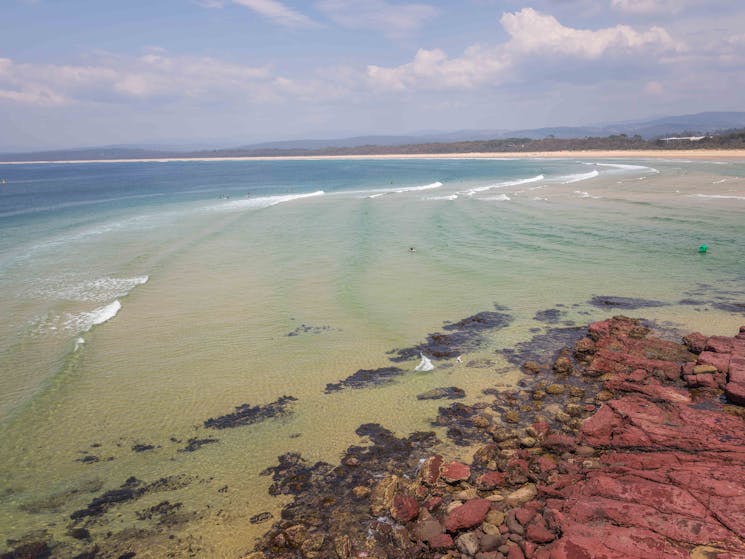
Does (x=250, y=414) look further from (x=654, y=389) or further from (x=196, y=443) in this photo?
(x=654, y=389)

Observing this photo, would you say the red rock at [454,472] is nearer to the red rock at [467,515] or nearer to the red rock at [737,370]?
the red rock at [467,515]

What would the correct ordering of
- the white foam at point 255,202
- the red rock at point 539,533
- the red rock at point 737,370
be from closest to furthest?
1. the red rock at point 539,533
2. the red rock at point 737,370
3. the white foam at point 255,202

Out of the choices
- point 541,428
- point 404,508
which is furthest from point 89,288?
point 541,428

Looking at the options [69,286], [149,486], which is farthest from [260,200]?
[149,486]

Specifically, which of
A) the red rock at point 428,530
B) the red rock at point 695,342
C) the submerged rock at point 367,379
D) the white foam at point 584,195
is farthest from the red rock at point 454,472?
the white foam at point 584,195

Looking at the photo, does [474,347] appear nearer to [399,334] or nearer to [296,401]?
[399,334]

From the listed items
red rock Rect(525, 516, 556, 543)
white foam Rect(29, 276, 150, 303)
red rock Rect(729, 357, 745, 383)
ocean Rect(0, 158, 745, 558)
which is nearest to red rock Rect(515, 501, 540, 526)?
red rock Rect(525, 516, 556, 543)
